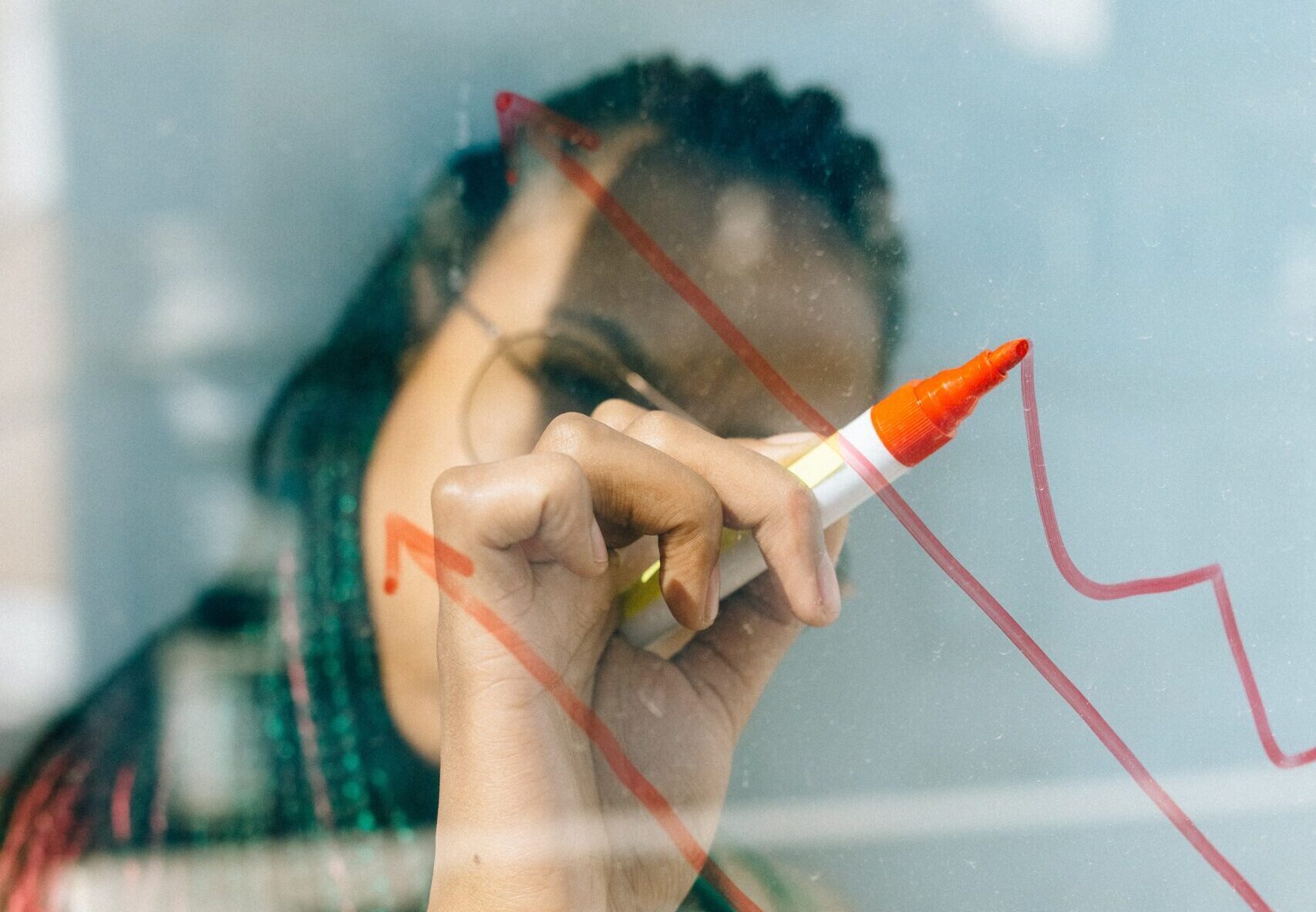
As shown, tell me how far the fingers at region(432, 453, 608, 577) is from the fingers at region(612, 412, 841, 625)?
4cm

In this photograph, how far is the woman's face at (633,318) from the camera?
25 cm

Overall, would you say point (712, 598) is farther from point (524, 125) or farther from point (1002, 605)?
point (524, 125)

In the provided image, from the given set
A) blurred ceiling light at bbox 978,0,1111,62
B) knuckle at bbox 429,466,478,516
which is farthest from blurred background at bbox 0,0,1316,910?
knuckle at bbox 429,466,478,516

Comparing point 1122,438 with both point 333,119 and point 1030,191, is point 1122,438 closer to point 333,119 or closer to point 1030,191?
point 1030,191

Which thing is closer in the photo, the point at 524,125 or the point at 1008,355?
the point at 1008,355

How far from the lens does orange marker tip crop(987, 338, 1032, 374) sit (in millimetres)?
198

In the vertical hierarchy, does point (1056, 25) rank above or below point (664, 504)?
above

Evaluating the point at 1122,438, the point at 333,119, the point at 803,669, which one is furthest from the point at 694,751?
the point at 333,119

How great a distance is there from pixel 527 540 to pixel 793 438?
8 centimetres

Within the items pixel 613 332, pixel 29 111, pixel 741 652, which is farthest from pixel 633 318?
pixel 29 111

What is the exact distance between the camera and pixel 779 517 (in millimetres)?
224

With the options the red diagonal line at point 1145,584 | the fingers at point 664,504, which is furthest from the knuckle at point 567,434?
the red diagonal line at point 1145,584

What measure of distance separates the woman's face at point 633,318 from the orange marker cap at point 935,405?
0.10 ft

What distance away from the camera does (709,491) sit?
0.74ft
